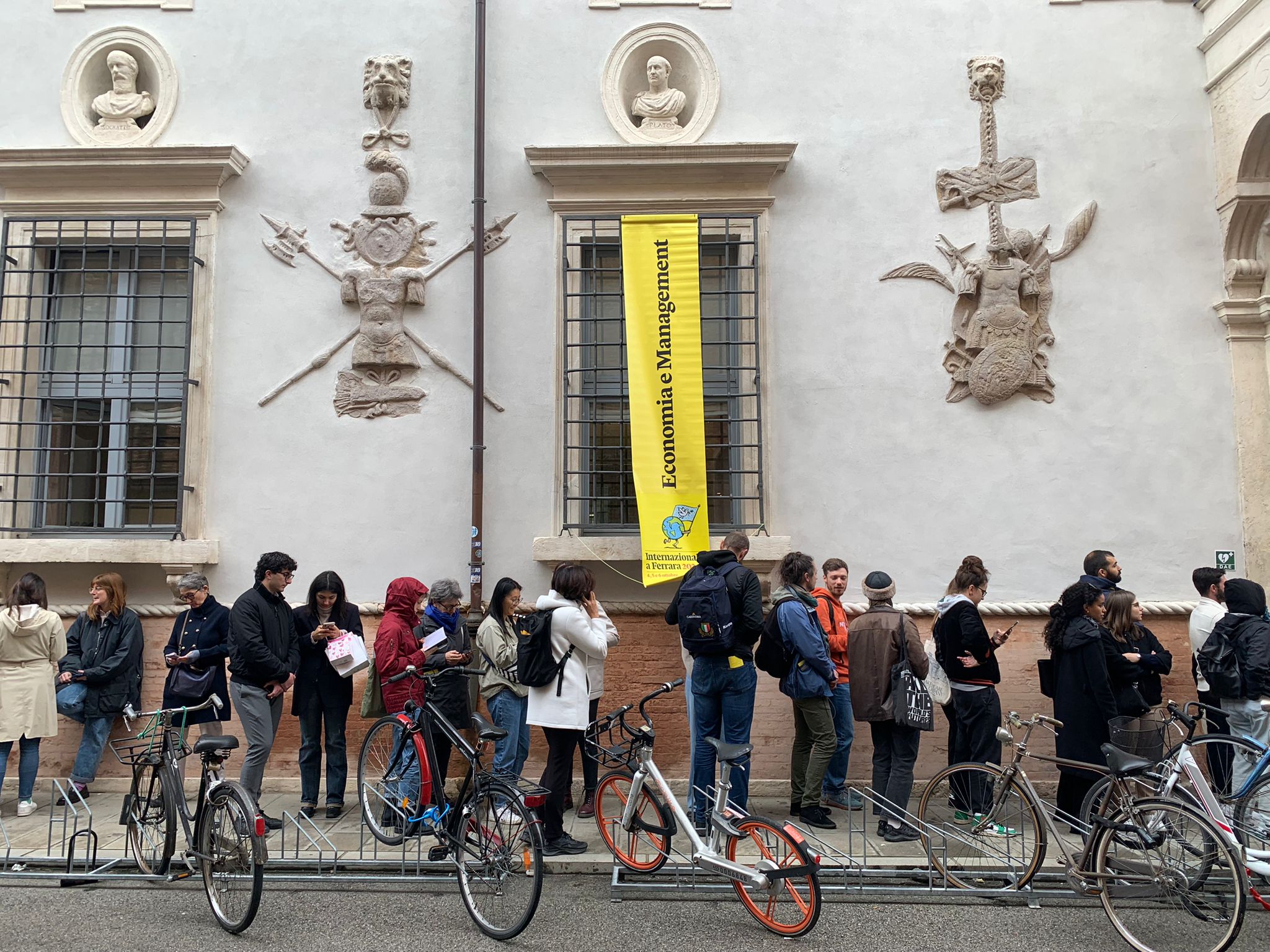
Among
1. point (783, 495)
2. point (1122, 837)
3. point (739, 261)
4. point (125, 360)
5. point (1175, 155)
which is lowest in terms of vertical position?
point (1122, 837)

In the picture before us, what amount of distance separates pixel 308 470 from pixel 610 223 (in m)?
3.05

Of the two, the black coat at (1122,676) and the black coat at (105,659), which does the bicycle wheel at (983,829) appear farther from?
the black coat at (105,659)

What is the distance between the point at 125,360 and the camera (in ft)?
28.3

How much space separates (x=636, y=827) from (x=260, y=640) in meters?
2.63

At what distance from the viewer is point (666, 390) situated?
802cm

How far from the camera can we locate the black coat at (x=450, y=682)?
623 cm

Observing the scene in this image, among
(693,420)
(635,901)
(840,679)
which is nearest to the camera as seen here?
(635,901)

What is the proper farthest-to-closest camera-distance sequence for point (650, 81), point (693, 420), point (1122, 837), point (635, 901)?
point (650, 81)
point (693, 420)
point (635, 901)
point (1122, 837)

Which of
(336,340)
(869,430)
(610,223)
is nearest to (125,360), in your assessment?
(336,340)

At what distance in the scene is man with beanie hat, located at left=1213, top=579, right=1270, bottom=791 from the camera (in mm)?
6066

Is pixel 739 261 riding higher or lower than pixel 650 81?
lower

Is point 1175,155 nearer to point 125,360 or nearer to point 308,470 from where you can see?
point 308,470

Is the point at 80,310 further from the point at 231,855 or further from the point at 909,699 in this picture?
the point at 909,699

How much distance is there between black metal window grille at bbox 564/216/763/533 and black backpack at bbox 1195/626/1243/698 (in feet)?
10.3
